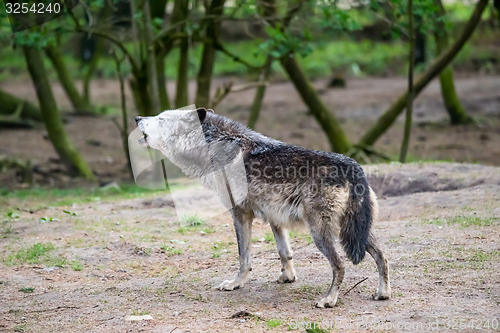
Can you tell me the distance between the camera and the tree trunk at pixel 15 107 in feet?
54.8

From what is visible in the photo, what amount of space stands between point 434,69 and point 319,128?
555 centimetres

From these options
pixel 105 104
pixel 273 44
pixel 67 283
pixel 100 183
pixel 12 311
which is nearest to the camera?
pixel 12 311

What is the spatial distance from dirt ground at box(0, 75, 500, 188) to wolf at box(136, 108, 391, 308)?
705cm

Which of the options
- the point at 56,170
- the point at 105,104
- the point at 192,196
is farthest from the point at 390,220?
the point at 105,104

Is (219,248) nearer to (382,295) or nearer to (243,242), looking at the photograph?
(243,242)

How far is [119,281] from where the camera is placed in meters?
A: 6.31

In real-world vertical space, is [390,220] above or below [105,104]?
above

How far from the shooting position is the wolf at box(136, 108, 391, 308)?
5363 mm

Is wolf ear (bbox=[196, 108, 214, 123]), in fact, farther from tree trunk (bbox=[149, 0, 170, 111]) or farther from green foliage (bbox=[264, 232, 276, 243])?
tree trunk (bbox=[149, 0, 170, 111])

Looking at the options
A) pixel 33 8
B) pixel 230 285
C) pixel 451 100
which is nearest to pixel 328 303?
pixel 230 285

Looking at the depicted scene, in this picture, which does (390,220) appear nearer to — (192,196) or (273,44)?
(192,196)

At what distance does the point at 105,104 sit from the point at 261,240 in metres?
13.8

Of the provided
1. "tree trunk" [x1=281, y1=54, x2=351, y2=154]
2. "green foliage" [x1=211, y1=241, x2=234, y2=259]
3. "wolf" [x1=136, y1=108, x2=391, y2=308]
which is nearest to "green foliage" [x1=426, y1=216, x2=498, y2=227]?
"wolf" [x1=136, y1=108, x2=391, y2=308]

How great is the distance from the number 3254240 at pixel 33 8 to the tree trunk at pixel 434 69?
247 inches
